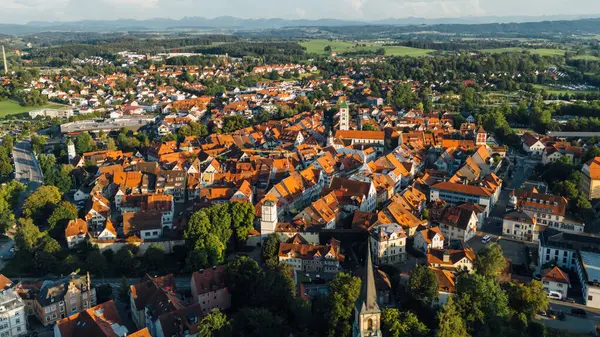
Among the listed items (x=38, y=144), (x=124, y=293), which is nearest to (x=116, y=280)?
(x=124, y=293)

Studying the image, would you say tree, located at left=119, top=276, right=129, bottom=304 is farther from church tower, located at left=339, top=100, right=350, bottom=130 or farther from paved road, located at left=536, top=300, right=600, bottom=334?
church tower, located at left=339, top=100, right=350, bottom=130

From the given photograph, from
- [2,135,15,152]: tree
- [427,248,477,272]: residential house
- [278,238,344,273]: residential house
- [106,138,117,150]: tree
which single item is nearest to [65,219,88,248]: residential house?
[278,238,344,273]: residential house

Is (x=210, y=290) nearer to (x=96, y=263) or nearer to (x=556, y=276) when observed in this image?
(x=96, y=263)

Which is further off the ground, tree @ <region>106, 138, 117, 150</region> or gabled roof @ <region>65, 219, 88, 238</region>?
tree @ <region>106, 138, 117, 150</region>

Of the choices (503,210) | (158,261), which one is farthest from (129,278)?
(503,210)

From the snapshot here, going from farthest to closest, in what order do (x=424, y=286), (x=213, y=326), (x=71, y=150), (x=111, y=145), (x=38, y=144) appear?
1. (x=38, y=144)
2. (x=111, y=145)
3. (x=71, y=150)
4. (x=424, y=286)
5. (x=213, y=326)

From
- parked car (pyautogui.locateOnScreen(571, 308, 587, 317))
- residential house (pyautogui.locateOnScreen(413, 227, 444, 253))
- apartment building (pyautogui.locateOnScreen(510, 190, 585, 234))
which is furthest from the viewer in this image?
apartment building (pyautogui.locateOnScreen(510, 190, 585, 234))
